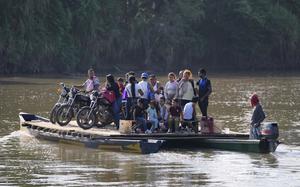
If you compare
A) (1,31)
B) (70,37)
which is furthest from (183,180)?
(70,37)

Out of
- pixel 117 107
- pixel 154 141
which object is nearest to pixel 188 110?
pixel 154 141

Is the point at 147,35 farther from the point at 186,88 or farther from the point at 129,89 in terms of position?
the point at 186,88

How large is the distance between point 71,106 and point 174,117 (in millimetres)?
3190

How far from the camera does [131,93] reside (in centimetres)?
2362

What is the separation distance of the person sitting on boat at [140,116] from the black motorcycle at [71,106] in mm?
2116

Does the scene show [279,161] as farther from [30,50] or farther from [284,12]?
[284,12]

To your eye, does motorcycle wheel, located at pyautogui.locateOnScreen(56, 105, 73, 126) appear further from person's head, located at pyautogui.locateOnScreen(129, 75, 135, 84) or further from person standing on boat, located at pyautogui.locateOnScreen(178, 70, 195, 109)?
person standing on boat, located at pyautogui.locateOnScreen(178, 70, 195, 109)

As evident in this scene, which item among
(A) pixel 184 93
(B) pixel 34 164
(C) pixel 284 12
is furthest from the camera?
(C) pixel 284 12

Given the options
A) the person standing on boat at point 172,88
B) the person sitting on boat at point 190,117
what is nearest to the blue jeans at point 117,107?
the person standing on boat at point 172,88

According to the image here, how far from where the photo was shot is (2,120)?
30047mm

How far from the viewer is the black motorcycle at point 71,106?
2483 cm

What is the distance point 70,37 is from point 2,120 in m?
33.9

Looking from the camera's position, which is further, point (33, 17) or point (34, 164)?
point (33, 17)

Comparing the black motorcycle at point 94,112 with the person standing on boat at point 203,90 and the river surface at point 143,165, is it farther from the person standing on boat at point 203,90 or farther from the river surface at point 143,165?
the person standing on boat at point 203,90
